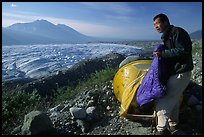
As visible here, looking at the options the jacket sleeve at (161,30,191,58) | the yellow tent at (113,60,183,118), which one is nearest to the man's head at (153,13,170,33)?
the jacket sleeve at (161,30,191,58)

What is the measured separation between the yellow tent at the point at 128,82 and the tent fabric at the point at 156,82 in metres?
0.31

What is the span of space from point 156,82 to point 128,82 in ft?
3.22

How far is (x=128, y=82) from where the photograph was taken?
5234 mm

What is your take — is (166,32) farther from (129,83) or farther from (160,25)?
(129,83)

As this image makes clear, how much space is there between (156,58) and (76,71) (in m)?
9.06

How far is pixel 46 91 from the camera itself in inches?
432

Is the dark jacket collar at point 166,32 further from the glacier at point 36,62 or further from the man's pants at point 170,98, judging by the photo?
the glacier at point 36,62

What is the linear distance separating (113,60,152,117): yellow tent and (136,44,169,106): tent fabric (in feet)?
1.03

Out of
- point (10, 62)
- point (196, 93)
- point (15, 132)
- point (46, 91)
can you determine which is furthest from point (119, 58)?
point (15, 132)

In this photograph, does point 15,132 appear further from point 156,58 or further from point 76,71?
point 76,71

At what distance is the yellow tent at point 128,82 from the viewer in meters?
4.87

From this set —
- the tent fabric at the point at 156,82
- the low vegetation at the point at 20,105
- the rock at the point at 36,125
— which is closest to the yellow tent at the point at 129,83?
the tent fabric at the point at 156,82

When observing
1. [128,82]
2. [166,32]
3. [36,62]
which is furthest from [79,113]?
[36,62]

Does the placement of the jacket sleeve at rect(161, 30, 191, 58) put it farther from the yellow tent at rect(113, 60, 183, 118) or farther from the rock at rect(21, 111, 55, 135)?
the rock at rect(21, 111, 55, 135)
